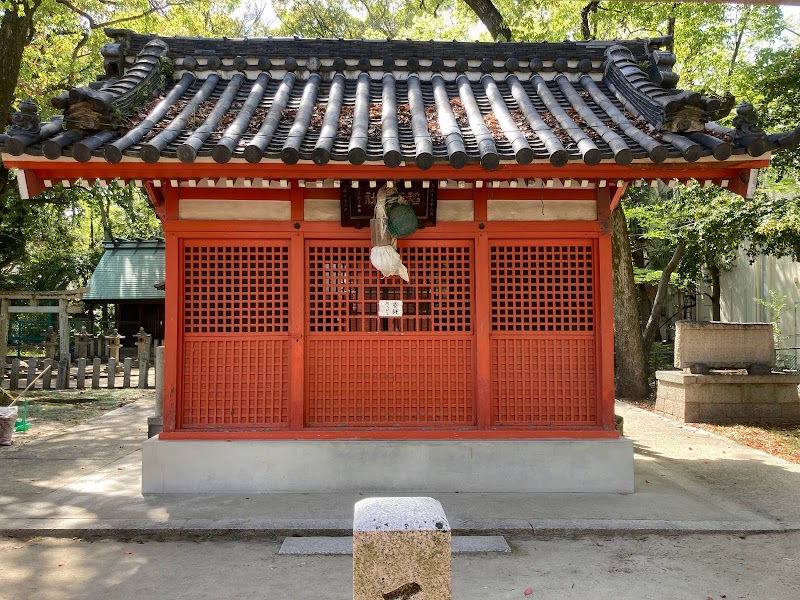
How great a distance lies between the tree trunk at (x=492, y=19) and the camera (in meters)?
15.6

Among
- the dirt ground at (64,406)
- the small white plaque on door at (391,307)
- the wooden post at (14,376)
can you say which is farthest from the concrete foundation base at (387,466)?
the wooden post at (14,376)

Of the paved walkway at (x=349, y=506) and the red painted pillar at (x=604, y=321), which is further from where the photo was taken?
the red painted pillar at (x=604, y=321)

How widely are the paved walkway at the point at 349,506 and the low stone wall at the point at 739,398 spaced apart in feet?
11.8

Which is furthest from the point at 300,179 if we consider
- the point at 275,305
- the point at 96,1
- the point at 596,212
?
the point at 96,1

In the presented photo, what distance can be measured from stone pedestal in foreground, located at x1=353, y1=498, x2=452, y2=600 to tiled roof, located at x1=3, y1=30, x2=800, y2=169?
11.9ft

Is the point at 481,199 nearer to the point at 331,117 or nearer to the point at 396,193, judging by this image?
the point at 396,193

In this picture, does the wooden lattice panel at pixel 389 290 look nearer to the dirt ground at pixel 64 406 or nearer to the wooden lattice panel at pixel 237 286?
the wooden lattice panel at pixel 237 286

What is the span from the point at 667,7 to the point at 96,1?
15.1m

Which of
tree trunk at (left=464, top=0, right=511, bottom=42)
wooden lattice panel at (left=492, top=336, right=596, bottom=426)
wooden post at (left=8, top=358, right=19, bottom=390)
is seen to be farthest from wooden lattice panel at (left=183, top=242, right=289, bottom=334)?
wooden post at (left=8, top=358, right=19, bottom=390)

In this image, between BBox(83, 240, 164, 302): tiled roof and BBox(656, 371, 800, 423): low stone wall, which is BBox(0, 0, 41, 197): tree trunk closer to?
BBox(83, 240, 164, 302): tiled roof

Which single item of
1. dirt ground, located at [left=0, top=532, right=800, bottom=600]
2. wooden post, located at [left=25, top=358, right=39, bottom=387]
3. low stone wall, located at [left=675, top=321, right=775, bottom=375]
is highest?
low stone wall, located at [left=675, top=321, right=775, bottom=375]

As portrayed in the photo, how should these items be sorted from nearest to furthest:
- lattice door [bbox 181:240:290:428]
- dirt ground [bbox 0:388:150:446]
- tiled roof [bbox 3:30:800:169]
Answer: tiled roof [bbox 3:30:800:169], lattice door [bbox 181:240:290:428], dirt ground [bbox 0:388:150:446]

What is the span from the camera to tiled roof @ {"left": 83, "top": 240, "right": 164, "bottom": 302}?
2812 centimetres

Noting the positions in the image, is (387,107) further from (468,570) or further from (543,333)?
(468,570)
